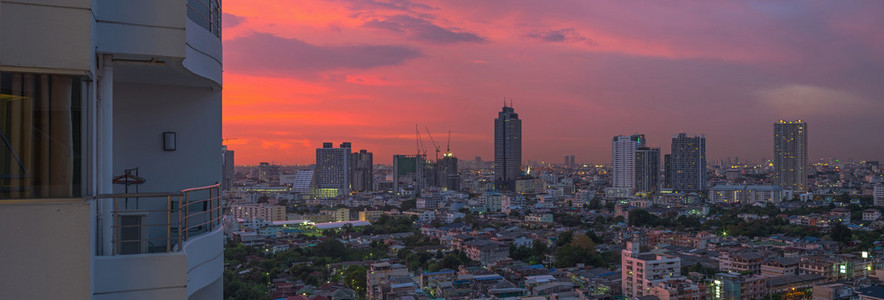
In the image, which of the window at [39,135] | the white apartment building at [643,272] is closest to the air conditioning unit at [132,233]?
the window at [39,135]

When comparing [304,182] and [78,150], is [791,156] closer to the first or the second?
[304,182]

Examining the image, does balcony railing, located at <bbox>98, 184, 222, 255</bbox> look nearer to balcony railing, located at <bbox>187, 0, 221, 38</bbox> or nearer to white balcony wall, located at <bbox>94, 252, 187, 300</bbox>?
white balcony wall, located at <bbox>94, 252, 187, 300</bbox>

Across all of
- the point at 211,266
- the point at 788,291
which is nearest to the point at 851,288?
the point at 788,291

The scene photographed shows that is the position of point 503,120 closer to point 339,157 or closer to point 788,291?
point 339,157

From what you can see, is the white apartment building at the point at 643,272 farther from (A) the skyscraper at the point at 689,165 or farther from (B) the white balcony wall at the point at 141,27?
(A) the skyscraper at the point at 689,165

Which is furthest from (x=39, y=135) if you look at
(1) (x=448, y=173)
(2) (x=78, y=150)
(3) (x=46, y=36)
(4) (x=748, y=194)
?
(1) (x=448, y=173)

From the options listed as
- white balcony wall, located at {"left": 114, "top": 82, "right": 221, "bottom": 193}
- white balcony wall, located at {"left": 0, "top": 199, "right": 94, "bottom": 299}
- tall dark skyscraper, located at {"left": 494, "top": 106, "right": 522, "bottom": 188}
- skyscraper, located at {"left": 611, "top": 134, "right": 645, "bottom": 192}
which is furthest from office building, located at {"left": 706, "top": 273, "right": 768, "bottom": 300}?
tall dark skyscraper, located at {"left": 494, "top": 106, "right": 522, "bottom": 188}
